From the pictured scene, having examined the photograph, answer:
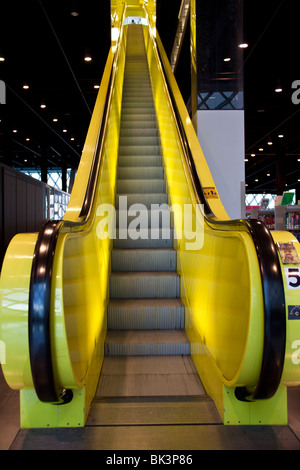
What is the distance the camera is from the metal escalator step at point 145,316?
301 cm

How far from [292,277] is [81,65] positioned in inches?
499

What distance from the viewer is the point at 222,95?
203 inches

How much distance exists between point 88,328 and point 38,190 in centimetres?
894

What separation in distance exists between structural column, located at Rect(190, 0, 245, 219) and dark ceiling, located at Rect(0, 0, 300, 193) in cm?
308

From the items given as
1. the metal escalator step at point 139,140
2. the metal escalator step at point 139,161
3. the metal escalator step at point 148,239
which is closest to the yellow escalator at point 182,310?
the metal escalator step at point 148,239

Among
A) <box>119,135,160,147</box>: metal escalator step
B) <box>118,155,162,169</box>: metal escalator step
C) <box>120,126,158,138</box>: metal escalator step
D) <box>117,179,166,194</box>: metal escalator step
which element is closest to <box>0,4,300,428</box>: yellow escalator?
<box>117,179,166,194</box>: metal escalator step

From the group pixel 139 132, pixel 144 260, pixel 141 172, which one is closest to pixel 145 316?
pixel 144 260

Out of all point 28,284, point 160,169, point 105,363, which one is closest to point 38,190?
point 160,169

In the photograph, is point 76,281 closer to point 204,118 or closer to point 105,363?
point 105,363

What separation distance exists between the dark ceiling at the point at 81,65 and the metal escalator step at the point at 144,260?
6973 mm

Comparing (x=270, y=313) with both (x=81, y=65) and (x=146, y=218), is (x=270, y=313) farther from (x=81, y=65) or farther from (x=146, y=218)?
(x=81, y=65)

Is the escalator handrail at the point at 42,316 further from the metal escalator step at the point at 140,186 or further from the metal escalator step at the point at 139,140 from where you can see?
the metal escalator step at the point at 139,140

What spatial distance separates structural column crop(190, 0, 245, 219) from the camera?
5031 mm

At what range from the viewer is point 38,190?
10398 millimetres
